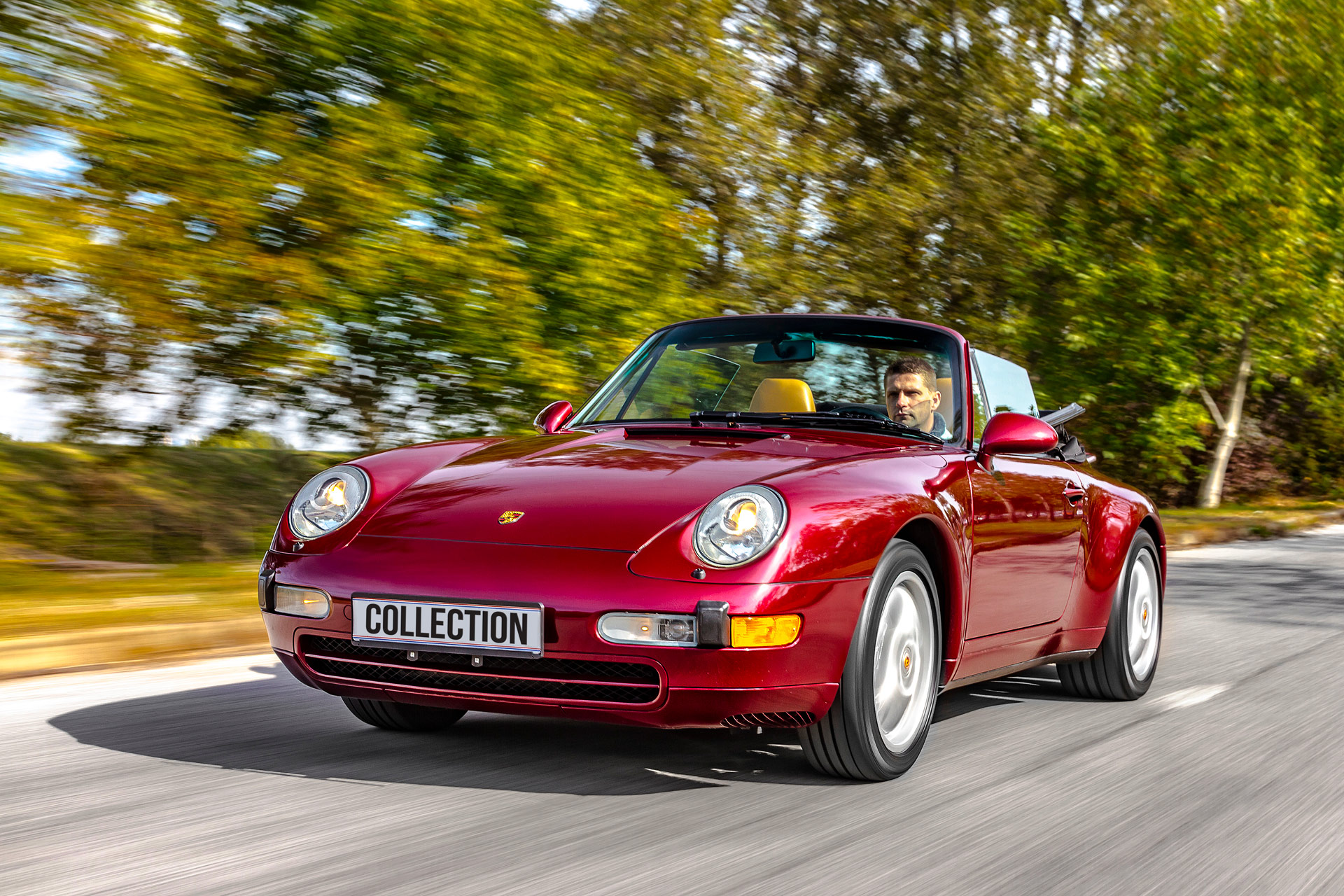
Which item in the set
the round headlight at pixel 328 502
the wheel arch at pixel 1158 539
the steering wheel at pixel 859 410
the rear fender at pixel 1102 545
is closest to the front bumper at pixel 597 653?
the round headlight at pixel 328 502

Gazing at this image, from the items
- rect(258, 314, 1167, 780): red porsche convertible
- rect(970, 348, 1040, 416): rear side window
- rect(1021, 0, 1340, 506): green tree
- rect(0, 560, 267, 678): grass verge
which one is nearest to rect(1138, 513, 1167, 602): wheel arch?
rect(970, 348, 1040, 416): rear side window

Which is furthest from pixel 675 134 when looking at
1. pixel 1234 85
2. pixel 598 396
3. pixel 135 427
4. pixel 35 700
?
pixel 1234 85

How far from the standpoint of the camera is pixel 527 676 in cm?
361

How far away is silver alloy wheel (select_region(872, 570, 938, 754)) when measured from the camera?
157 inches

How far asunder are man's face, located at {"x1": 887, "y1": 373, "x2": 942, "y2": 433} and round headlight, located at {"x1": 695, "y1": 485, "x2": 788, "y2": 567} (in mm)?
1416

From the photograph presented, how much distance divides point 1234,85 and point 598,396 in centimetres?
2231

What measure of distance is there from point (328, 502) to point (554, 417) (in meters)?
1.33

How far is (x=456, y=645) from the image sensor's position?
3.62m

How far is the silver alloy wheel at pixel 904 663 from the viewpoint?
3.99m

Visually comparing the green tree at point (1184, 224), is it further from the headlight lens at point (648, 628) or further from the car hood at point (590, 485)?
the headlight lens at point (648, 628)

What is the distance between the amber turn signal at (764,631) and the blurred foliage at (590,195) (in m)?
5.59

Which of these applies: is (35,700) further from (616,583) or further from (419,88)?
(419,88)

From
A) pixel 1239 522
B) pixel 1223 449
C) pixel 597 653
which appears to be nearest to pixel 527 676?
pixel 597 653

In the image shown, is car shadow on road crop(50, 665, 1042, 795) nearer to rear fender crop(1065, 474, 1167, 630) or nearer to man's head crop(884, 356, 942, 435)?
man's head crop(884, 356, 942, 435)
